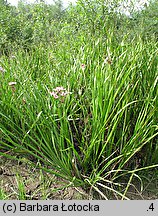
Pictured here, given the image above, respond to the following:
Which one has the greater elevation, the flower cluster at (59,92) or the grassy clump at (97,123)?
the flower cluster at (59,92)

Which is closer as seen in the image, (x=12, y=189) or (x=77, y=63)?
(x=12, y=189)

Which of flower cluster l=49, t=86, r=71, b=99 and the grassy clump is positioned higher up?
flower cluster l=49, t=86, r=71, b=99

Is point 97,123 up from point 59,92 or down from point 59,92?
down

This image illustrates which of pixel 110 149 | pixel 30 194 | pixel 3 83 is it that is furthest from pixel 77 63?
pixel 30 194

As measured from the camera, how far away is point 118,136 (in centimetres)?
160

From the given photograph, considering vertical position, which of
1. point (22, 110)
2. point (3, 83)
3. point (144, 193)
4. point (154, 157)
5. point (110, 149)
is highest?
point (3, 83)

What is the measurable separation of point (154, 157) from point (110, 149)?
0.31 meters

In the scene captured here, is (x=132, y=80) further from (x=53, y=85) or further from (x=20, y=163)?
(x=20, y=163)
